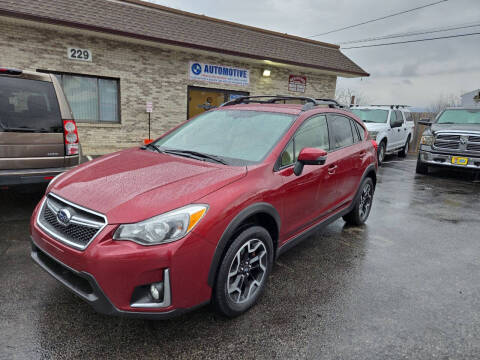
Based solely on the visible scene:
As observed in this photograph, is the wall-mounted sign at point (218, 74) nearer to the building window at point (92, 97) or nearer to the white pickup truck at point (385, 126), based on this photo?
the building window at point (92, 97)

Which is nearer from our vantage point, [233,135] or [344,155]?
[233,135]

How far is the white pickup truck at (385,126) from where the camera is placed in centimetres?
1091

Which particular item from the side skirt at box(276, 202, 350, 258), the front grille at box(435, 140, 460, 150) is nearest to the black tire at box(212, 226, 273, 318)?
the side skirt at box(276, 202, 350, 258)

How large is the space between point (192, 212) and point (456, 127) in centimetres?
922

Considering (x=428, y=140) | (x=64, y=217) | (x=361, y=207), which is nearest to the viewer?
(x=64, y=217)

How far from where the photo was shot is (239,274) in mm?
2586

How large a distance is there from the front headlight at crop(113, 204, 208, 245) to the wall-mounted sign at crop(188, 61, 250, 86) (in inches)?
419

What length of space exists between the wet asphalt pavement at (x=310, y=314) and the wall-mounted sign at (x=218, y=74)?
8829 millimetres

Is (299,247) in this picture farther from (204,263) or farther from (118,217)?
(118,217)

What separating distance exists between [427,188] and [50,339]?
8107mm

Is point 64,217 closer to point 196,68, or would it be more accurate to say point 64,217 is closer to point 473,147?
point 473,147

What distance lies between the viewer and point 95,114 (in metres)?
10.7

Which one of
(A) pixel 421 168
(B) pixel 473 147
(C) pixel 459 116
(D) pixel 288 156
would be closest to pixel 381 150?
(A) pixel 421 168

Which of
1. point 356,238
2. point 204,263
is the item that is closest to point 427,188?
point 356,238
